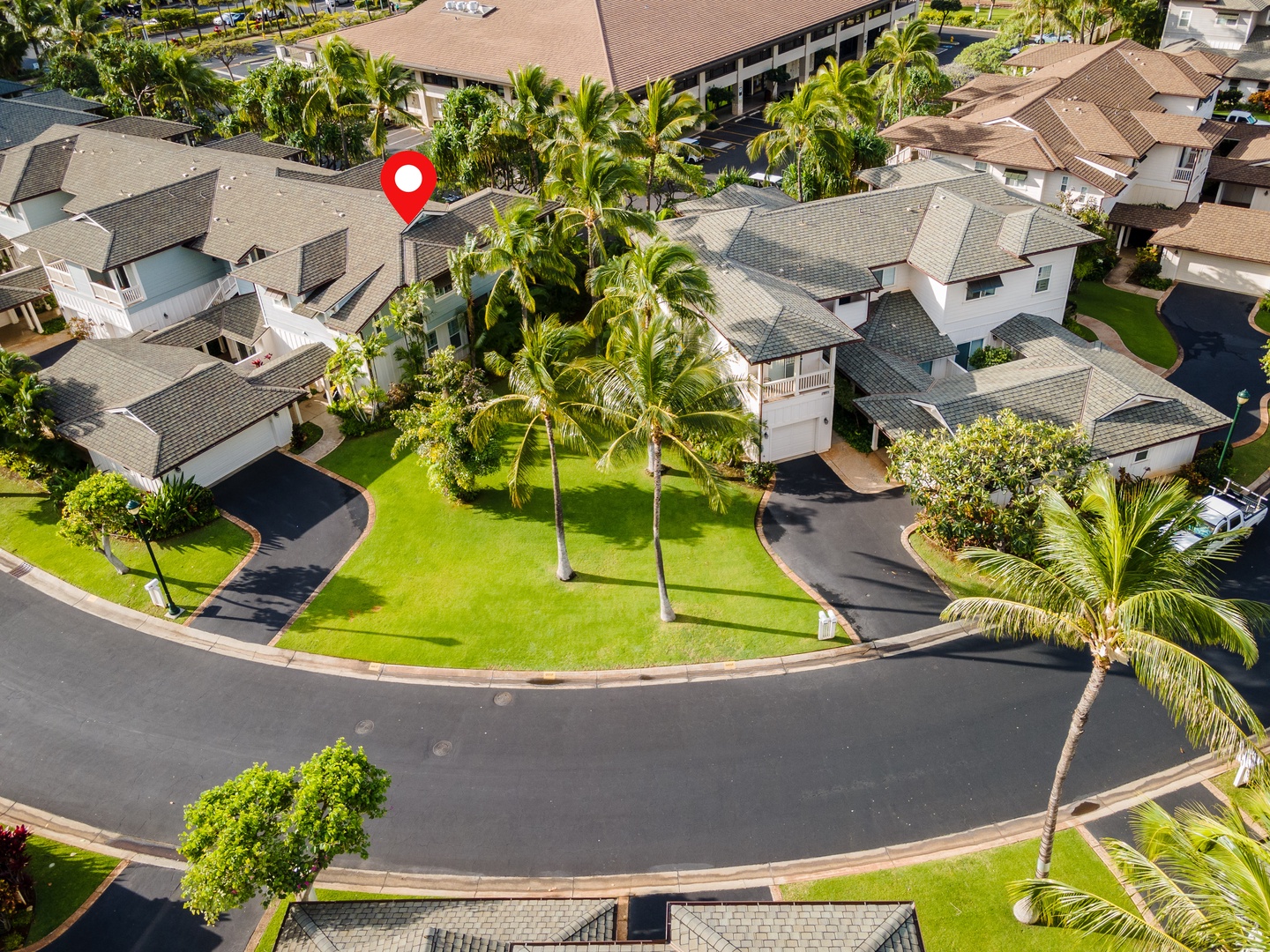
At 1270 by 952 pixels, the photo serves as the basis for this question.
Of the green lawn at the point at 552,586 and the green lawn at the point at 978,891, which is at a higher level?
the green lawn at the point at 552,586

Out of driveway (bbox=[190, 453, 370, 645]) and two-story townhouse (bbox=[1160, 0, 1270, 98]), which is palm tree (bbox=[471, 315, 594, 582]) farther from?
two-story townhouse (bbox=[1160, 0, 1270, 98])

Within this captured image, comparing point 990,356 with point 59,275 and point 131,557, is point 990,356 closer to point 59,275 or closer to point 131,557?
point 131,557

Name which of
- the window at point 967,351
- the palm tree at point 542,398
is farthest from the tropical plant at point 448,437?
the window at point 967,351

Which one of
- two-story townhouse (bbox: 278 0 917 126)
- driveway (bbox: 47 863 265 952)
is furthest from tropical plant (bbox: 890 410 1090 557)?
two-story townhouse (bbox: 278 0 917 126)

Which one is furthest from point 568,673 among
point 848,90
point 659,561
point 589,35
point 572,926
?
point 589,35

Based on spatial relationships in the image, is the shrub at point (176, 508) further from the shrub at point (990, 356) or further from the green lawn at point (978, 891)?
the shrub at point (990, 356)
